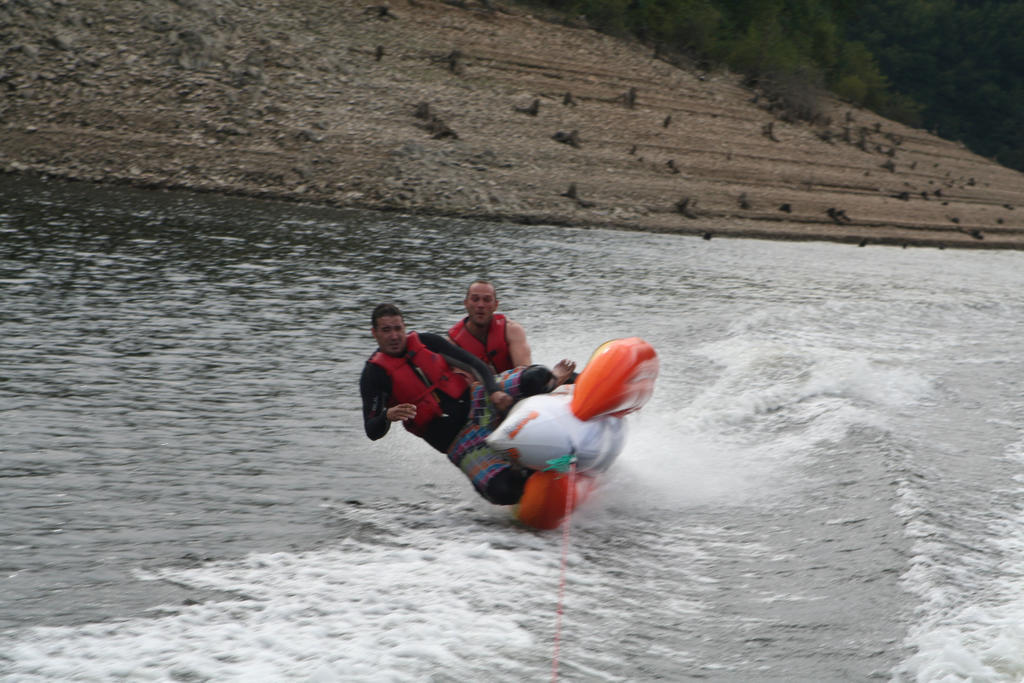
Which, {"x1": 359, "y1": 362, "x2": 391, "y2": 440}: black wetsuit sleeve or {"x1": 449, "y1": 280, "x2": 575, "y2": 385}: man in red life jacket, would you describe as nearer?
{"x1": 359, "y1": 362, "x2": 391, "y2": 440}: black wetsuit sleeve

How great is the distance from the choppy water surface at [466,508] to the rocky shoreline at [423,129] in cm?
899

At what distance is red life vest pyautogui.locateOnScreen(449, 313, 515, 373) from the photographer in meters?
6.29

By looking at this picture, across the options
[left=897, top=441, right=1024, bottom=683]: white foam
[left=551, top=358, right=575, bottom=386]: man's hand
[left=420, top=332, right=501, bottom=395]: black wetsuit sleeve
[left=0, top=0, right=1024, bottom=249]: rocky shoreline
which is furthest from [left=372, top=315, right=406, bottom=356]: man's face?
[left=0, top=0, right=1024, bottom=249]: rocky shoreline

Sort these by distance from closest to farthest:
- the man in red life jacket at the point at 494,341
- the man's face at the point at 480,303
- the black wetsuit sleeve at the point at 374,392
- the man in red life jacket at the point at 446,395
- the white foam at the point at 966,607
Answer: the white foam at the point at 966,607, the man in red life jacket at the point at 446,395, the black wetsuit sleeve at the point at 374,392, the man's face at the point at 480,303, the man in red life jacket at the point at 494,341

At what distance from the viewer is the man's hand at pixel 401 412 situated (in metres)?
5.25

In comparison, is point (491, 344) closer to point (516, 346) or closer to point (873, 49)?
point (516, 346)

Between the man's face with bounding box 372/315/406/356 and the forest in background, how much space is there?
28349 millimetres

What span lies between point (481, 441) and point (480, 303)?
3.08ft

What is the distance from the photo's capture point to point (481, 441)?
18.3 ft

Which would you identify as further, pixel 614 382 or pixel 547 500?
pixel 614 382

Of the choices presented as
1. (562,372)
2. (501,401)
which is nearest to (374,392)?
(501,401)

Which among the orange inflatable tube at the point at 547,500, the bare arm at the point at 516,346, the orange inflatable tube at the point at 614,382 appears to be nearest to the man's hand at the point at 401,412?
the orange inflatable tube at the point at 547,500

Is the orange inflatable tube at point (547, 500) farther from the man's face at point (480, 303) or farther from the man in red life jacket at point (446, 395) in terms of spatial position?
the man's face at point (480, 303)

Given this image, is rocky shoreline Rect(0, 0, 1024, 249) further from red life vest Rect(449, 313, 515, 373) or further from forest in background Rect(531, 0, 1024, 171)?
red life vest Rect(449, 313, 515, 373)
